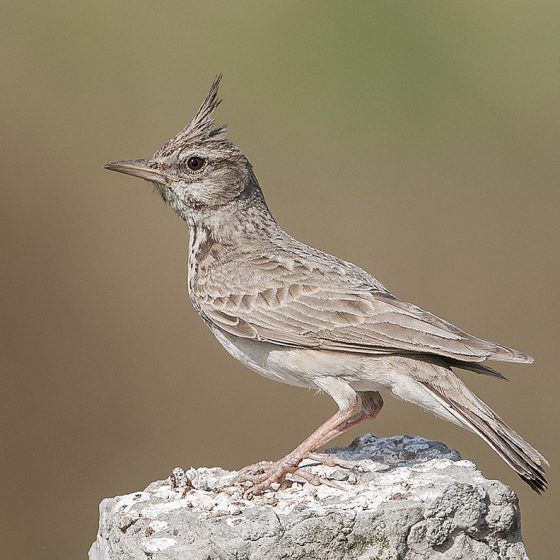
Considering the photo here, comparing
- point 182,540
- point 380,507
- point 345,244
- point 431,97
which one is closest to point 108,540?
point 182,540

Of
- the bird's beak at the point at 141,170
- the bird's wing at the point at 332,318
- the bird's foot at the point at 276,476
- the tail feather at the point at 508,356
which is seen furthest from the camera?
the bird's beak at the point at 141,170

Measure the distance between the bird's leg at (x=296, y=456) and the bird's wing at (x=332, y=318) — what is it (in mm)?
360

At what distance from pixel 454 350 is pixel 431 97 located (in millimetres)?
7968

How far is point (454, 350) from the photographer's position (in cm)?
711

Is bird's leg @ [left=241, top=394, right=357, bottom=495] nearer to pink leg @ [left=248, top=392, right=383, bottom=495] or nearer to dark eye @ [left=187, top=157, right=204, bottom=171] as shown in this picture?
pink leg @ [left=248, top=392, right=383, bottom=495]

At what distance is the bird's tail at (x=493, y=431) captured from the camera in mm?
Result: 6852

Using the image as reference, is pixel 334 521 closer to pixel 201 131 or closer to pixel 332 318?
pixel 332 318

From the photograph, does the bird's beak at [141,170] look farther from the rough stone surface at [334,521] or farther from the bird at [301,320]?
the rough stone surface at [334,521]

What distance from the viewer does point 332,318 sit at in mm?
→ 7594

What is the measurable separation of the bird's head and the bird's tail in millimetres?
2085

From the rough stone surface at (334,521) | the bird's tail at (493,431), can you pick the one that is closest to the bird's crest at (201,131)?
the bird's tail at (493,431)

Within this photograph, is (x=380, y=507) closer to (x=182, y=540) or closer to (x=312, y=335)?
(x=182, y=540)

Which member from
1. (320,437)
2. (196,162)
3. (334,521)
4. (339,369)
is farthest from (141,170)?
(334,521)

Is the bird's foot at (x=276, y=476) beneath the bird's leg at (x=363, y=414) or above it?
beneath
